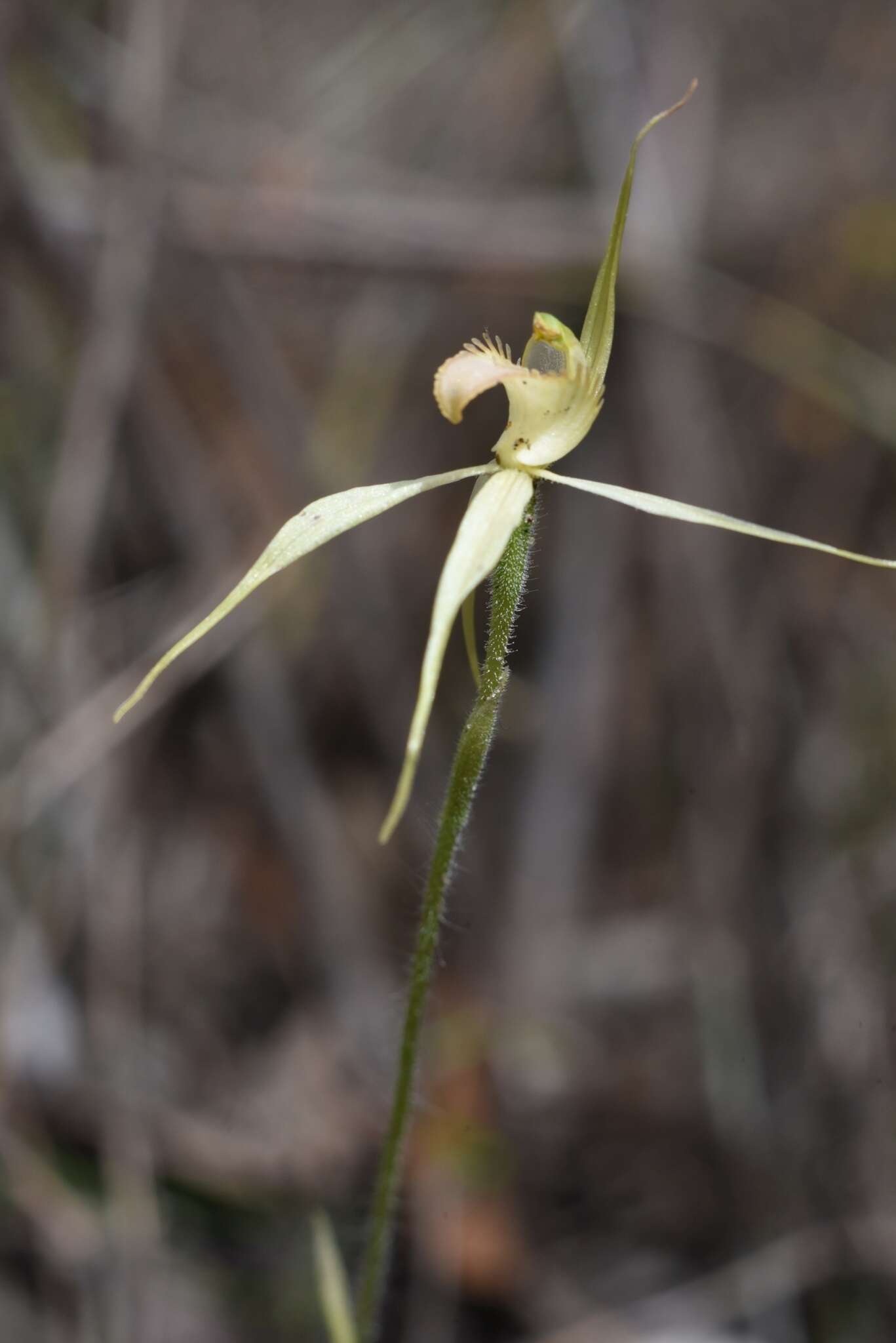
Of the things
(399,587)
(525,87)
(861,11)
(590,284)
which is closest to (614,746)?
(399,587)

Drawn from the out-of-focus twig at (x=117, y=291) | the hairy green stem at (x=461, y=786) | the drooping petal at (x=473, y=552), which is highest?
the out-of-focus twig at (x=117, y=291)

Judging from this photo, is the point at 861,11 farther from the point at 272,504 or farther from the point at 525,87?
the point at 272,504

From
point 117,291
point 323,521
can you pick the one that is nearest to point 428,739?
point 117,291

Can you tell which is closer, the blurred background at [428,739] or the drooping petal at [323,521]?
the drooping petal at [323,521]

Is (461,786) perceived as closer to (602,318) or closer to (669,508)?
(669,508)

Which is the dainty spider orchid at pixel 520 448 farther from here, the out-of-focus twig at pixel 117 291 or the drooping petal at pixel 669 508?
the out-of-focus twig at pixel 117 291

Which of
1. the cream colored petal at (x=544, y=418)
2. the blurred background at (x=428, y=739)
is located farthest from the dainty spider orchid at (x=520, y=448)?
the blurred background at (x=428, y=739)
